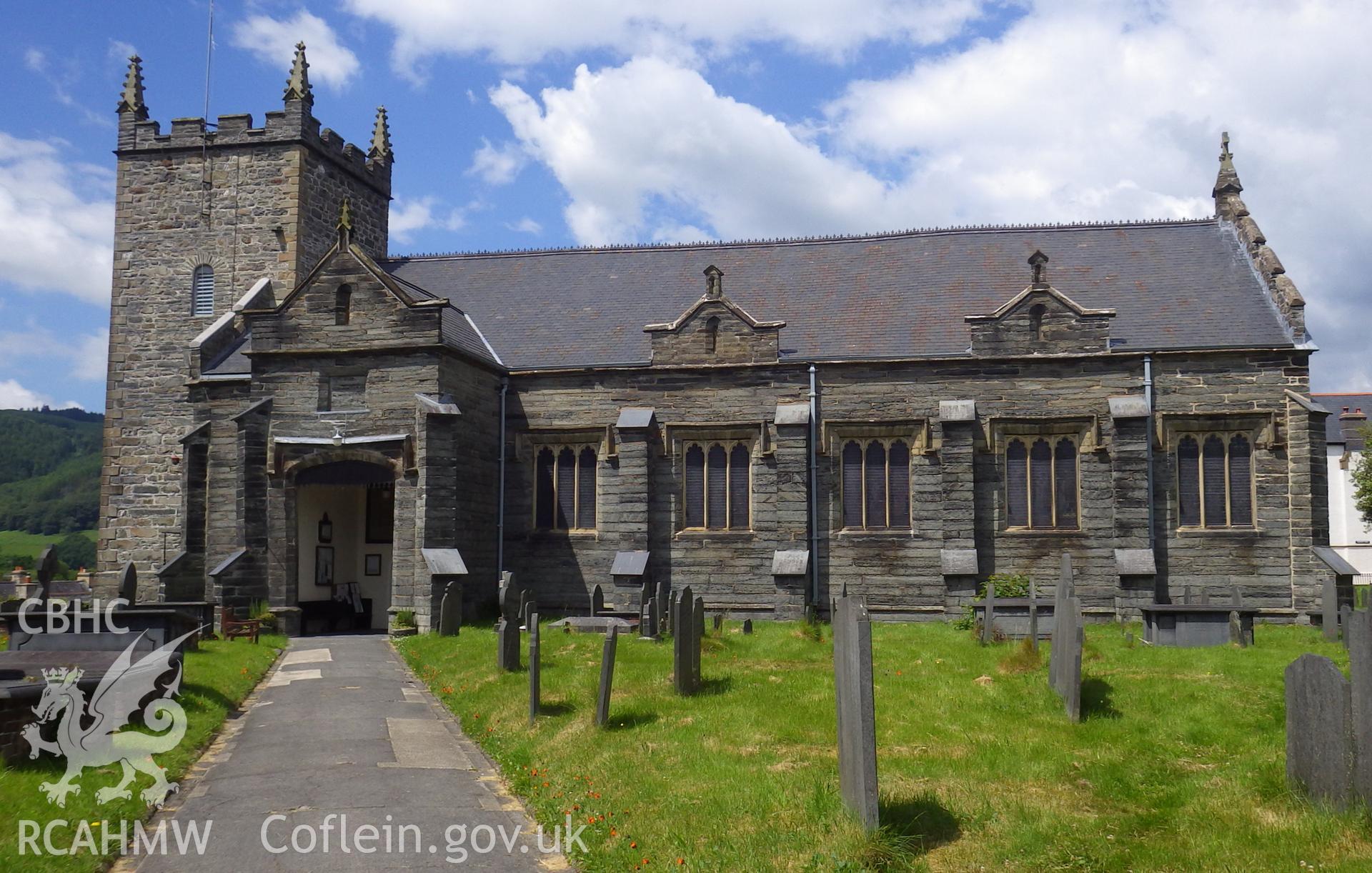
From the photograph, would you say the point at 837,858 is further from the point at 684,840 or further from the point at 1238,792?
the point at 1238,792

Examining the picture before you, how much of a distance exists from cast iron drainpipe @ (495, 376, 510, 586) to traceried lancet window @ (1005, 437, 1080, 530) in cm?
1273

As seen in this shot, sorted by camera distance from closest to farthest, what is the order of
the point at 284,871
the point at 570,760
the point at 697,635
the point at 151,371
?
the point at 284,871 → the point at 570,760 → the point at 697,635 → the point at 151,371

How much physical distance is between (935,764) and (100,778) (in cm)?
836

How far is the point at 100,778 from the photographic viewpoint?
10930mm

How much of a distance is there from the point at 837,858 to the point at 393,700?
33.5 feet

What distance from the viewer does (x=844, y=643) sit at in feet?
30.6

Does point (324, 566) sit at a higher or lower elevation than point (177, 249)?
lower

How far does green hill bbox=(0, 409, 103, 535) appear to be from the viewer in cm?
11362

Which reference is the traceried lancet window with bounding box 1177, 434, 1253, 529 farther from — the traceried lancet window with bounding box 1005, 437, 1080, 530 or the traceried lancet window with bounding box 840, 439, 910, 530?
the traceried lancet window with bounding box 840, 439, 910, 530

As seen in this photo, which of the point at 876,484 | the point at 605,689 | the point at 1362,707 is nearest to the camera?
the point at 1362,707

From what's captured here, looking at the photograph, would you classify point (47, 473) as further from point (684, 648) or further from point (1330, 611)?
point (1330, 611)

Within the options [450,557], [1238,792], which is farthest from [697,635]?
[450,557]

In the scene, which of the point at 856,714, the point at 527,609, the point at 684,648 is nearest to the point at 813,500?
the point at 527,609

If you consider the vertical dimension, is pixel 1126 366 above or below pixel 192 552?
above
